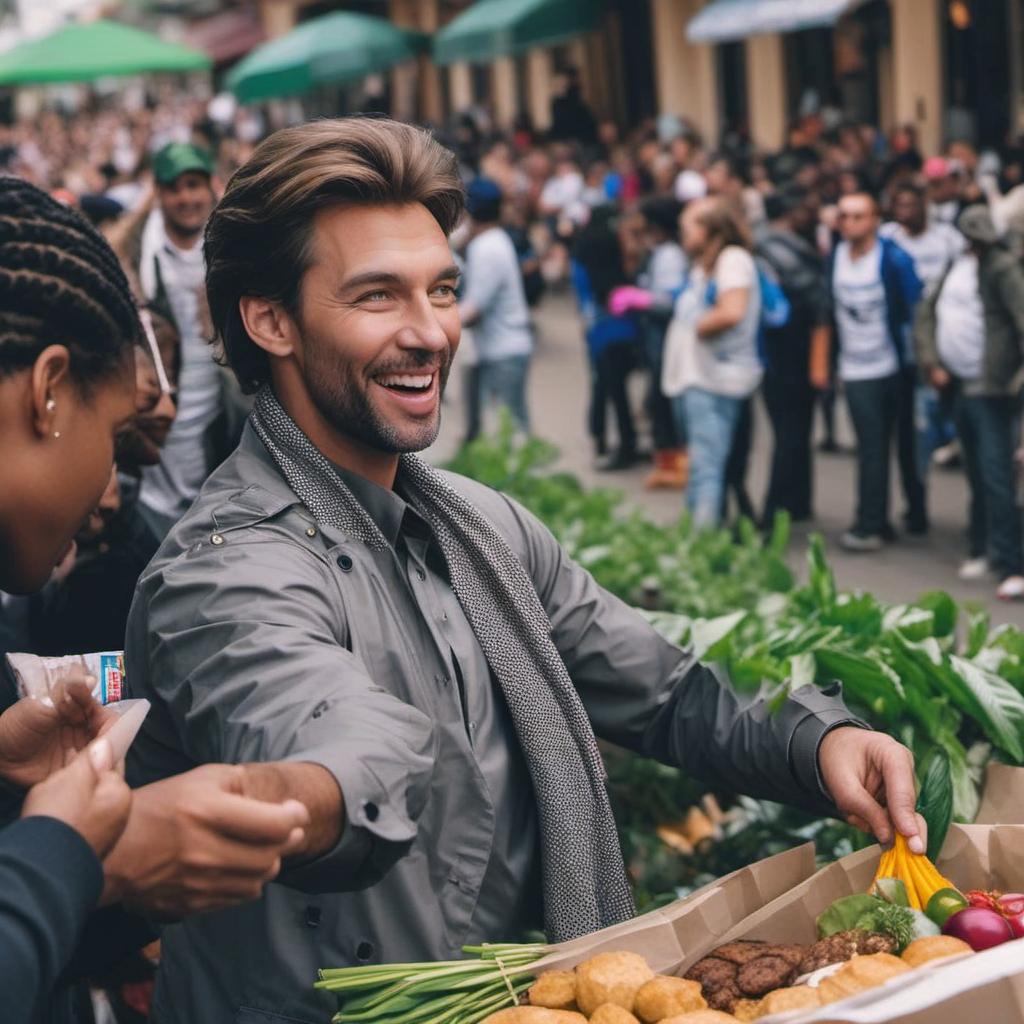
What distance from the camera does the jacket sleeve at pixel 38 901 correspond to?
1.57 metres

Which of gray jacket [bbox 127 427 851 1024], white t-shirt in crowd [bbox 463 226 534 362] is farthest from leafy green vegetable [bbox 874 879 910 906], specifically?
white t-shirt in crowd [bbox 463 226 534 362]

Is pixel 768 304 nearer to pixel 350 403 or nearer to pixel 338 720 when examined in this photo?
pixel 350 403

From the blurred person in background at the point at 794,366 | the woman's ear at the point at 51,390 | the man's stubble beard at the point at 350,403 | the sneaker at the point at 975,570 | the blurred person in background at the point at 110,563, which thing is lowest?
the sneaker at the point at 975,570

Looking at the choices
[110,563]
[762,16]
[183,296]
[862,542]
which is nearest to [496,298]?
[862,542]

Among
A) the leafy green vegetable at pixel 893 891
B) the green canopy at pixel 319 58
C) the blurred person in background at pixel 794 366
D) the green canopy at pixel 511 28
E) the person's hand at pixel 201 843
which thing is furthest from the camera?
the green canopy at pixel 511 28

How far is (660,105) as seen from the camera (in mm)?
24531

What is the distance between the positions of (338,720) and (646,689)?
35.9 inches

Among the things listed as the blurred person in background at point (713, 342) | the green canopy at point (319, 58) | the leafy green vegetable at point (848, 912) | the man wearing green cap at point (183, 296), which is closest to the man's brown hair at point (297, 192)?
the leafy green vegetable at point (848, 912)

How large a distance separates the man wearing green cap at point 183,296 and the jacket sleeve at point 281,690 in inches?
110

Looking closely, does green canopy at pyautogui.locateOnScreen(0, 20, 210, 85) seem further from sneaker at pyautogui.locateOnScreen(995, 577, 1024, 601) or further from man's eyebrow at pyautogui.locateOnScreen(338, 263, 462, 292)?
man's eyebrow at pyautogui.locateOnScreen(338, 263, 462, 292)

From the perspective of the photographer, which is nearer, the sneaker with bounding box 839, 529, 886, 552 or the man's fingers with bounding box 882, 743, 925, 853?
the man's fingers with bounding box 882, 743, 925, 853

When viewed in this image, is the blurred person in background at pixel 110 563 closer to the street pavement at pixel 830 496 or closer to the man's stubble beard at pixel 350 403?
the man's stubble beard at pixel 350 403

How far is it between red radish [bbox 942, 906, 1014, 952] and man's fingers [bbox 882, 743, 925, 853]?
13cm

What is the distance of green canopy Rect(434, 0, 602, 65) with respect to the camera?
21094 millimetres
